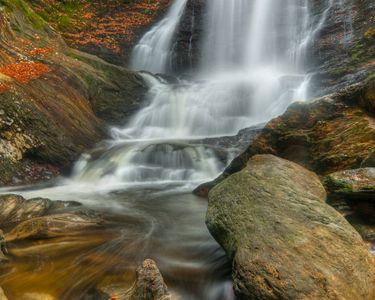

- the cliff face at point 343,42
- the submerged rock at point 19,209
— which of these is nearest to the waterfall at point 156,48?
the cliff face at point 343,42

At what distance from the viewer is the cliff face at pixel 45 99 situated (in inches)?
363

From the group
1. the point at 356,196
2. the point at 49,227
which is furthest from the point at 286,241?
the point at 49,227

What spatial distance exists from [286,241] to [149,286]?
1377 mm

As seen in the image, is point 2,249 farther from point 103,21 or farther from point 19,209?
point 103,21

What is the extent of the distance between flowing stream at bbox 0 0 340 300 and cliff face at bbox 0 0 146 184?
696 mm

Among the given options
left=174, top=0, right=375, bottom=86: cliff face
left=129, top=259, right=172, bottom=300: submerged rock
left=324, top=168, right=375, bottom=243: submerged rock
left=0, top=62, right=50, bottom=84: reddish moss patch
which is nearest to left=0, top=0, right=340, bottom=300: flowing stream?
left=174, top=0, right=375, bottom=86: cliff face

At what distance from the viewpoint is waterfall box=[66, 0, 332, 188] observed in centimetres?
1067

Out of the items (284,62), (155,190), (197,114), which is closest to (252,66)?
(284,62)

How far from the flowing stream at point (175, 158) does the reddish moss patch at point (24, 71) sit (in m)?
2.91

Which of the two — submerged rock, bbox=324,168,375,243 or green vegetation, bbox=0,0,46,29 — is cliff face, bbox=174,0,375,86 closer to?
submerged rock, bbox=324,168,375,243

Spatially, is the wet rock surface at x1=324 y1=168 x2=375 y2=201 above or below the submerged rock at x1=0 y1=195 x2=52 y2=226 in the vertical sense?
above

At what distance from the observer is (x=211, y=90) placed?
1684 cm

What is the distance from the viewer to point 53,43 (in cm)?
1376

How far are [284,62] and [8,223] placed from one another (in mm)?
16928
